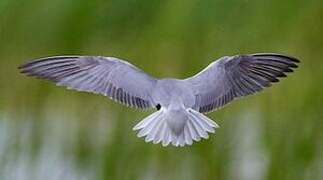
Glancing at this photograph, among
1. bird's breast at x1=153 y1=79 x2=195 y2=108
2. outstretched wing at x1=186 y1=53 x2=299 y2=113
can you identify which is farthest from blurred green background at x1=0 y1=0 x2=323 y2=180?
bird's breast at x1=153 y1=79 x2=195 y2=108

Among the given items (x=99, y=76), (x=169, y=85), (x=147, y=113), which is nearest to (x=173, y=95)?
(x=169, y=85)

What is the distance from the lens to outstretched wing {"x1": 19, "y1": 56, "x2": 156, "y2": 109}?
1.87 meters

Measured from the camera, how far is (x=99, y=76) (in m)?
1.89

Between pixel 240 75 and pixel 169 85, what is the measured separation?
0.57 feet

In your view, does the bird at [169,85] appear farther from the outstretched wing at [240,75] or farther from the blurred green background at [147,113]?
the blurred green background at [147,113]

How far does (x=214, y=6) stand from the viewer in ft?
8.86

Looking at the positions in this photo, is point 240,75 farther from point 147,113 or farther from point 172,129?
point 147,113

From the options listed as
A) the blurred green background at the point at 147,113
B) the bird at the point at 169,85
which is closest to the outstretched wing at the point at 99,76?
the bird at the point at 169,85

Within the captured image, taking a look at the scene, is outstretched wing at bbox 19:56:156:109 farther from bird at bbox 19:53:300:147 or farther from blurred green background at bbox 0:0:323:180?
blurred green background at bbox 0:0:323:180

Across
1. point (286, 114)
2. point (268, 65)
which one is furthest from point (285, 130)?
point (268, 65)

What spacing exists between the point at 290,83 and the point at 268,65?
2.28 feet

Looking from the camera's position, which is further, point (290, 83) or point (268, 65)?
point (290, 83)

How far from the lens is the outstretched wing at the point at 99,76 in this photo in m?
1.87

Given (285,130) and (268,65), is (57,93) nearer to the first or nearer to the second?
(285,130)
